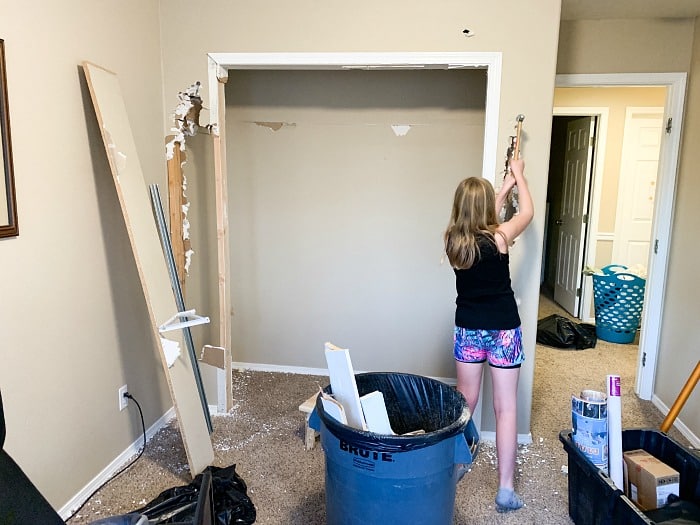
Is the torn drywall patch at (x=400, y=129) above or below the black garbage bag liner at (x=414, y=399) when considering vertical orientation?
above

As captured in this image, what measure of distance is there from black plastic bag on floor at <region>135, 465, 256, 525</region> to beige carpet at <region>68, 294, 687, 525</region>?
0.24 feet

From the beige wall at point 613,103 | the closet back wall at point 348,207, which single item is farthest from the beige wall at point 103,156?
the beige wall at point 613,103

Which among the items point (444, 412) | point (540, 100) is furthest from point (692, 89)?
point (444, 412)

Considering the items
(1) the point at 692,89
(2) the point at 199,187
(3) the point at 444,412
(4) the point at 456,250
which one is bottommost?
(3) the point at 444,412

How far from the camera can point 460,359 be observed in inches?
85.7

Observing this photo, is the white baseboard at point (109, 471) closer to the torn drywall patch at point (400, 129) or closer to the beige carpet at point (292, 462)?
the beige carpet at point (292, 462)

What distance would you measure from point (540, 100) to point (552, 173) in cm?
442

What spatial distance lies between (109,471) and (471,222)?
1966mm

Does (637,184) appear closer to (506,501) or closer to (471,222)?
Result: (471,222)

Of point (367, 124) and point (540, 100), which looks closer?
point (540, 100)

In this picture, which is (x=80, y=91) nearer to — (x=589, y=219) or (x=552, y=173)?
(x=589, y=219)

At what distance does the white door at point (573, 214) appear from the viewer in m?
4.99

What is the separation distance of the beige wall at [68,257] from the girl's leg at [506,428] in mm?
1728

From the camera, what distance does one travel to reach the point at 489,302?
2.07m
